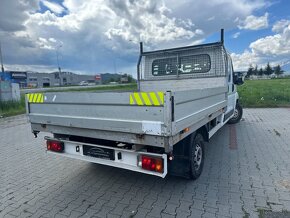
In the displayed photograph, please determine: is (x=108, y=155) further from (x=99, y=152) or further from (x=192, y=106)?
(x=192, y=106)

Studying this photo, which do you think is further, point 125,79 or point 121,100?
point 125,79

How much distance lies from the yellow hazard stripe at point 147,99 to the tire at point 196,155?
1172 mm

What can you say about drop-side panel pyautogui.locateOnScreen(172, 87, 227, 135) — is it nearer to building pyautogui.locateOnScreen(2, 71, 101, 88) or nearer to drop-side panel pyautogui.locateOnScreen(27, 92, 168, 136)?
drop-side panel pyautogui.locateOnScreen(27, 92, 168, 136)

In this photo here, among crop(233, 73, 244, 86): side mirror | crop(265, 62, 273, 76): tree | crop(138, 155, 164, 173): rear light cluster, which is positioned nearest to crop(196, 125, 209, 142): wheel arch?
crop(138, 155, 164, 173): rear light cluster

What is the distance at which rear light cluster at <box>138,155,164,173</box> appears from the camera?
107 inches

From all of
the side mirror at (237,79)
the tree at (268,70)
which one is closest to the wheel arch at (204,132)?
the side mirror at (237,79)

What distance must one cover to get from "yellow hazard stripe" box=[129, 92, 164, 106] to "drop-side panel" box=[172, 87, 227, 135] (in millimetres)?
179

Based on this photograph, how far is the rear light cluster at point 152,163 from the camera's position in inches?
107

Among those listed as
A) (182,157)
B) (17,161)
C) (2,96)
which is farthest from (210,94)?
(2,96)

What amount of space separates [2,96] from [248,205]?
45.0 ft

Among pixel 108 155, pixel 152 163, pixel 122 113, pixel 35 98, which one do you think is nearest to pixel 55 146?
pixel 35 98

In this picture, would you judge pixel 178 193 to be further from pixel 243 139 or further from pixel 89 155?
pixel 243 139

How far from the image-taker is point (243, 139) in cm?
597

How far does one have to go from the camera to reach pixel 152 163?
2.73m
